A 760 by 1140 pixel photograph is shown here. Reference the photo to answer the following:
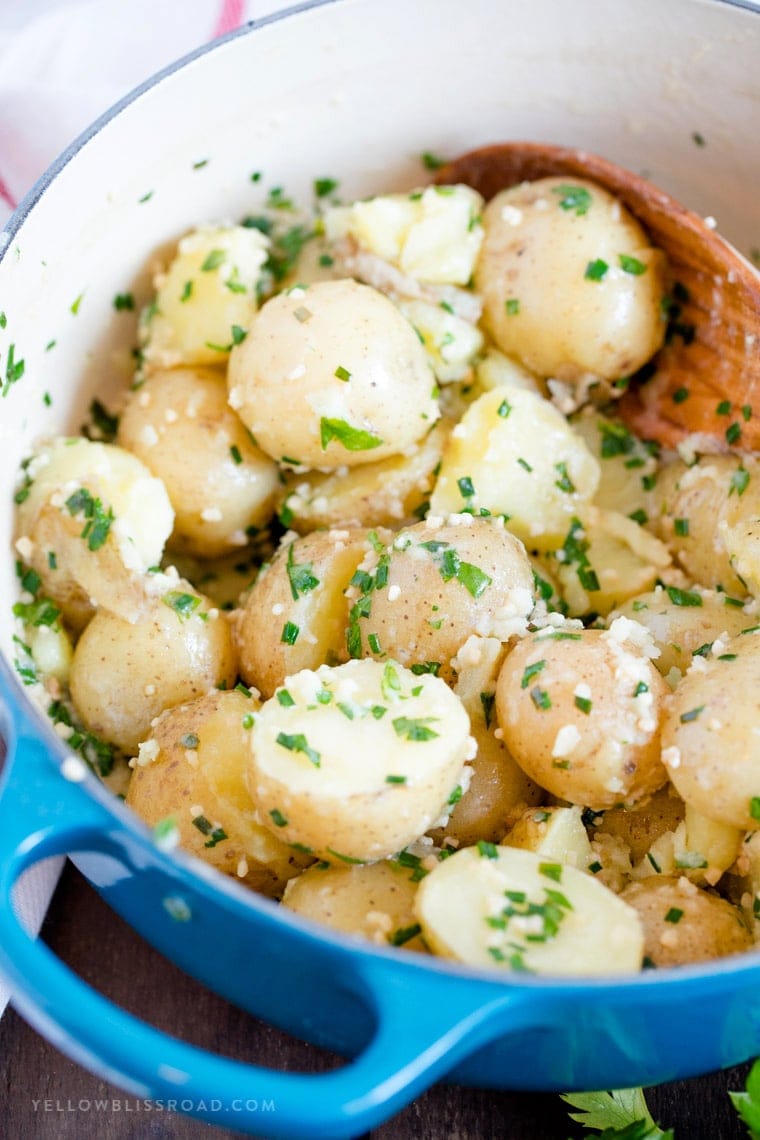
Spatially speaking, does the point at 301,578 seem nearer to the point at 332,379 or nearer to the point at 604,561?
the point at 332,379

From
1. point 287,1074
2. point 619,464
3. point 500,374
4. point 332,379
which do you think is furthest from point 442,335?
point 287,1074

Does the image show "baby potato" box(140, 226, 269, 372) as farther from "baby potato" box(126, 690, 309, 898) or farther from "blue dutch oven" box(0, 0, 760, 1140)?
"baby potato" box(126, 690, 309, 898)

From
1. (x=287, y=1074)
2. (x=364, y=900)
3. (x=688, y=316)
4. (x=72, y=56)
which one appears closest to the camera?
(x=287, y=1074)

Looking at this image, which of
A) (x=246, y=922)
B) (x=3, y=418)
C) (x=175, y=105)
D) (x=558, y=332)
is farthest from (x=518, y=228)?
(x=246, y=922)

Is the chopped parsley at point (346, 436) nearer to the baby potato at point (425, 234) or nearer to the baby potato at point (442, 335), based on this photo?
the baby potato at point (442, 335)

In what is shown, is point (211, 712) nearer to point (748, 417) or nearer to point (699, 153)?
point (748, 417)

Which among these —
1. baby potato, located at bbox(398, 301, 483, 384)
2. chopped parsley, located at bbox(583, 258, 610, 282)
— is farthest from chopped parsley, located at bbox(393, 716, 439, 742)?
chopped parsley, located at bbox(583, 258, 610, 282)

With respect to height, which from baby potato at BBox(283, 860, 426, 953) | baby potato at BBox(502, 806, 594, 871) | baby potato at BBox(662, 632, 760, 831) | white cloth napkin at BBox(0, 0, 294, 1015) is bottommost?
baby potato at BBox(502, 806, 594, 871)
